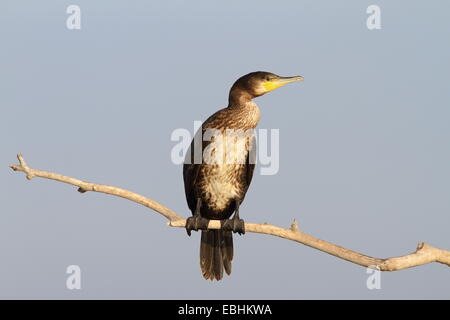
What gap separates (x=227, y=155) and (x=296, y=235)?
1.12m

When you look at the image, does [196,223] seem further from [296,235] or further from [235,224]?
[296,235]

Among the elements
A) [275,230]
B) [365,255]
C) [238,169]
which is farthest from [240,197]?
[365,255]

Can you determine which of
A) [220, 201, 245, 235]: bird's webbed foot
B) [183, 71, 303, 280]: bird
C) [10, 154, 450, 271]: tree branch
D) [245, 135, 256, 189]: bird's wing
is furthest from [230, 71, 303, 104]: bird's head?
[10, 154, 450, 271]: tree branch

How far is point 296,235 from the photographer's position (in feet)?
21.4

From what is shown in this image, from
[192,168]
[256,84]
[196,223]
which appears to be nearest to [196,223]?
[196,223]

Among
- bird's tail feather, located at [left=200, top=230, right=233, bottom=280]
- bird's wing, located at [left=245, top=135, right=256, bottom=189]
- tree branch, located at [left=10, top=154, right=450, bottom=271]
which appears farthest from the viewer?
bird's tail feather, located at [left=200, top=230, right=233, bottom=280]

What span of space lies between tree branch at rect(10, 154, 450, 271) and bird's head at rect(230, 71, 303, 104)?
4.00ft

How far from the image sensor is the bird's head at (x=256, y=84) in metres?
7.33

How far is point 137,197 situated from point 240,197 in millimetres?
1071

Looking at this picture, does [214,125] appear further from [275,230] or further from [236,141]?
[275,230]

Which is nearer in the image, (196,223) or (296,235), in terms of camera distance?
(296,235)

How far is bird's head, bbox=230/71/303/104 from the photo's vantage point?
24.1 feet

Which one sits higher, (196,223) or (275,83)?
(275,83)

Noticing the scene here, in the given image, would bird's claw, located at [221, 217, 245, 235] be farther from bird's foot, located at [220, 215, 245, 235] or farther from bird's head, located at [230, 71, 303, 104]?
bird's head, located at [230, 71, 303, 104]
